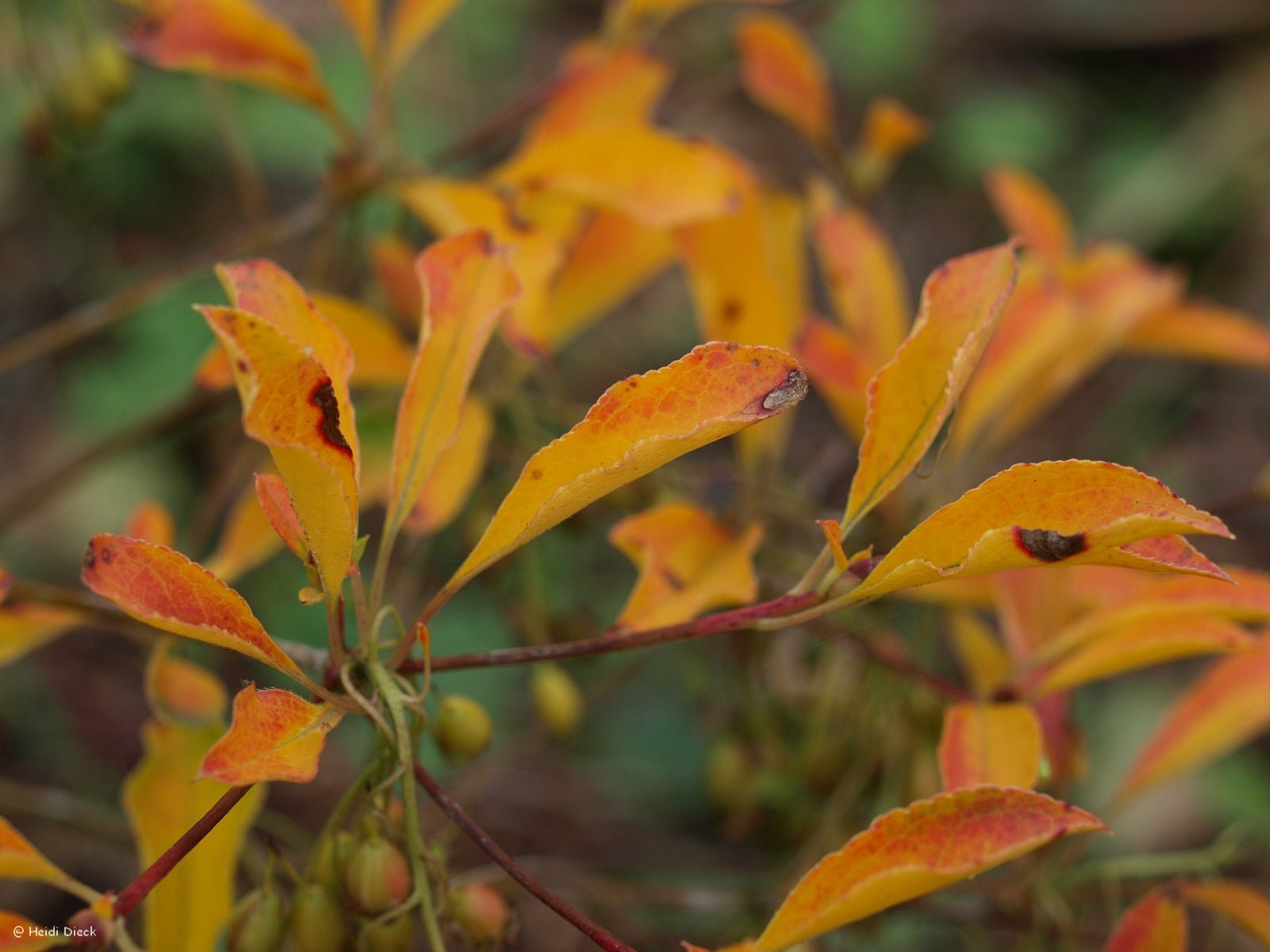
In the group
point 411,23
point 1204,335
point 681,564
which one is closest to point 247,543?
point 681,564

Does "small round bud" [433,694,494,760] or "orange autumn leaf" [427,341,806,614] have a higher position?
"orange autumn leaf" [427,341,806,614]

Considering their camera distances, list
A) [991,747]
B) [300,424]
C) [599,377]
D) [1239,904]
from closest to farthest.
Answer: [300,424], [991,747], [1239,904], [599,377]

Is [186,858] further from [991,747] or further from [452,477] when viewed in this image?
[991,747]

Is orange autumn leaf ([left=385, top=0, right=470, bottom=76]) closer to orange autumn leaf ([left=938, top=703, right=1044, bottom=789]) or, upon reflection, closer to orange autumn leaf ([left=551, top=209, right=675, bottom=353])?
orange autumn leaf ([left=551, top=209, right=675, bottom=353])

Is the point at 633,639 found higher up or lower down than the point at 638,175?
lower down

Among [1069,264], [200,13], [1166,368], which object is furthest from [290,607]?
[1166,368]

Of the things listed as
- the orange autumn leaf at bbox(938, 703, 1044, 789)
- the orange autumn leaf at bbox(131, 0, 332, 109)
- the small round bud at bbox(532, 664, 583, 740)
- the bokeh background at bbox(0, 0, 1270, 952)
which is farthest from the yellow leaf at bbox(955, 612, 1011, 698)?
the orange autumn leaf at bbox(131, 0, 332, 109)

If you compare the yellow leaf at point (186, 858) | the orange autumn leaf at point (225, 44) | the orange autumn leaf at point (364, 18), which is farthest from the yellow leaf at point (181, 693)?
the orange autumn leaf at point (364, 18)

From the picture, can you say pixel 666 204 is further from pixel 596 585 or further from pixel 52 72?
pixel 596 585
